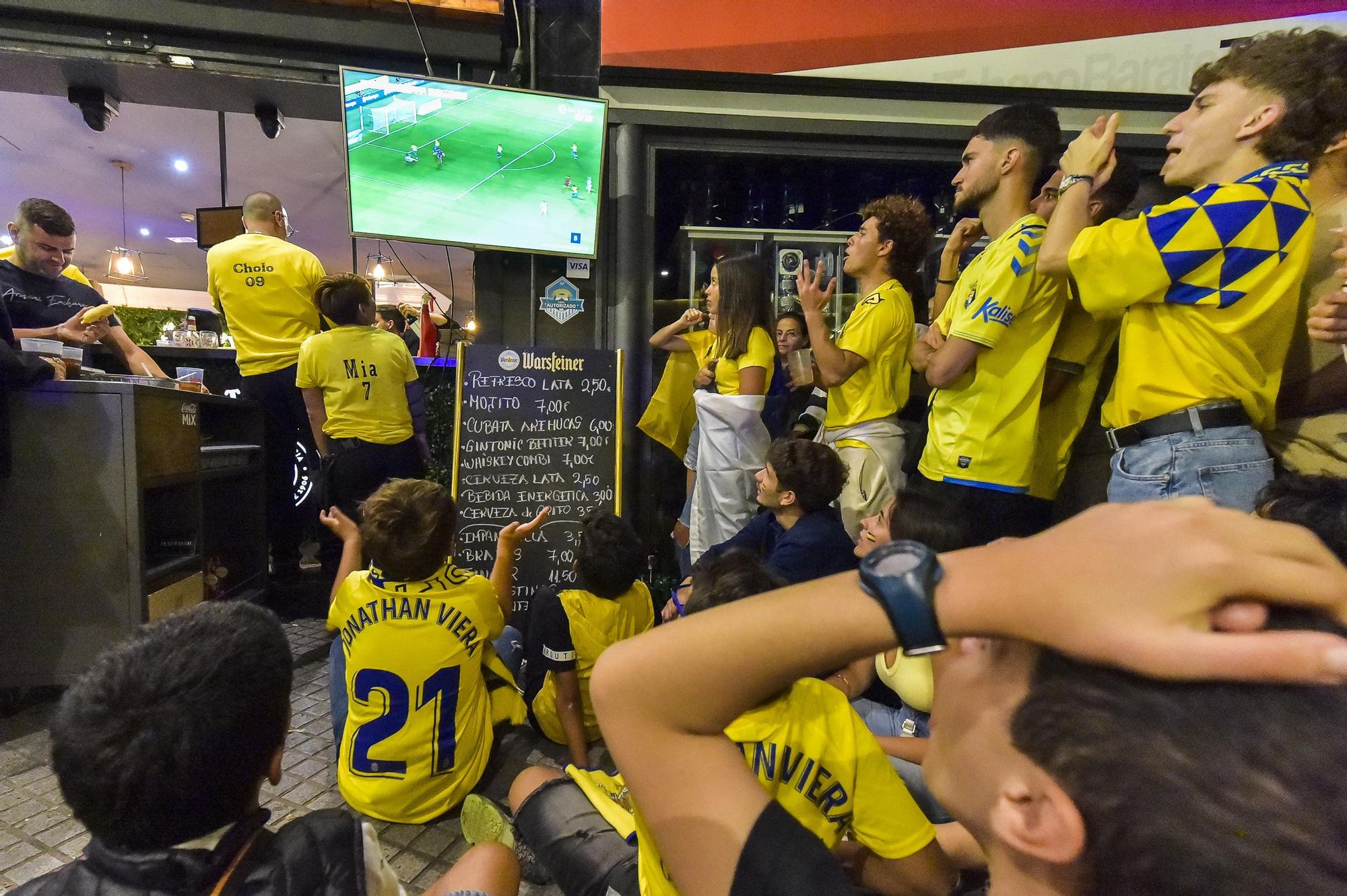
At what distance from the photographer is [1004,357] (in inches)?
82.7

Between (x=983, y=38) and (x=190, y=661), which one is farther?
(x=983, y=38)

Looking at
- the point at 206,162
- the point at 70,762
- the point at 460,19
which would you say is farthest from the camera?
the point at 206,162

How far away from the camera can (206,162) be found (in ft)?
23.8

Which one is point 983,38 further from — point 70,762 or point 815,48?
point 70,762

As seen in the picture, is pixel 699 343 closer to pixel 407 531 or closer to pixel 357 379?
pixel 357 379

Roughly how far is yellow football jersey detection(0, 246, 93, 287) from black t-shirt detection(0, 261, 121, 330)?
83mm

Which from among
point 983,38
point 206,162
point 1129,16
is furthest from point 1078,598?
point 206,162

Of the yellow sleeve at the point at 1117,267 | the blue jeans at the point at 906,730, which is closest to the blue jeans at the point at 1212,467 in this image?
the yellow sleeve at the point at 1117,267

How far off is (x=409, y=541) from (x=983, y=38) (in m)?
4.13

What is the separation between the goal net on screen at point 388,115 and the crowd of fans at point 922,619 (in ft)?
2.72

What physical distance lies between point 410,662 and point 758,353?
1.98 meters

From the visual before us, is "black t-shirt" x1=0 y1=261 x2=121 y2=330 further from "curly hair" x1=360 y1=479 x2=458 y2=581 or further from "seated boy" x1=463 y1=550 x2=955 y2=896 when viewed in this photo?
"seated boy" x1=463 y1=550 x2=955 y2=896

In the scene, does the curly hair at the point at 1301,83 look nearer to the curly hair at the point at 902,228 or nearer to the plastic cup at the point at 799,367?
the curly hair at the point at 902,228

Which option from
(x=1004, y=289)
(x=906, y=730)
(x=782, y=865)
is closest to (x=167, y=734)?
(x=782, y=865)
